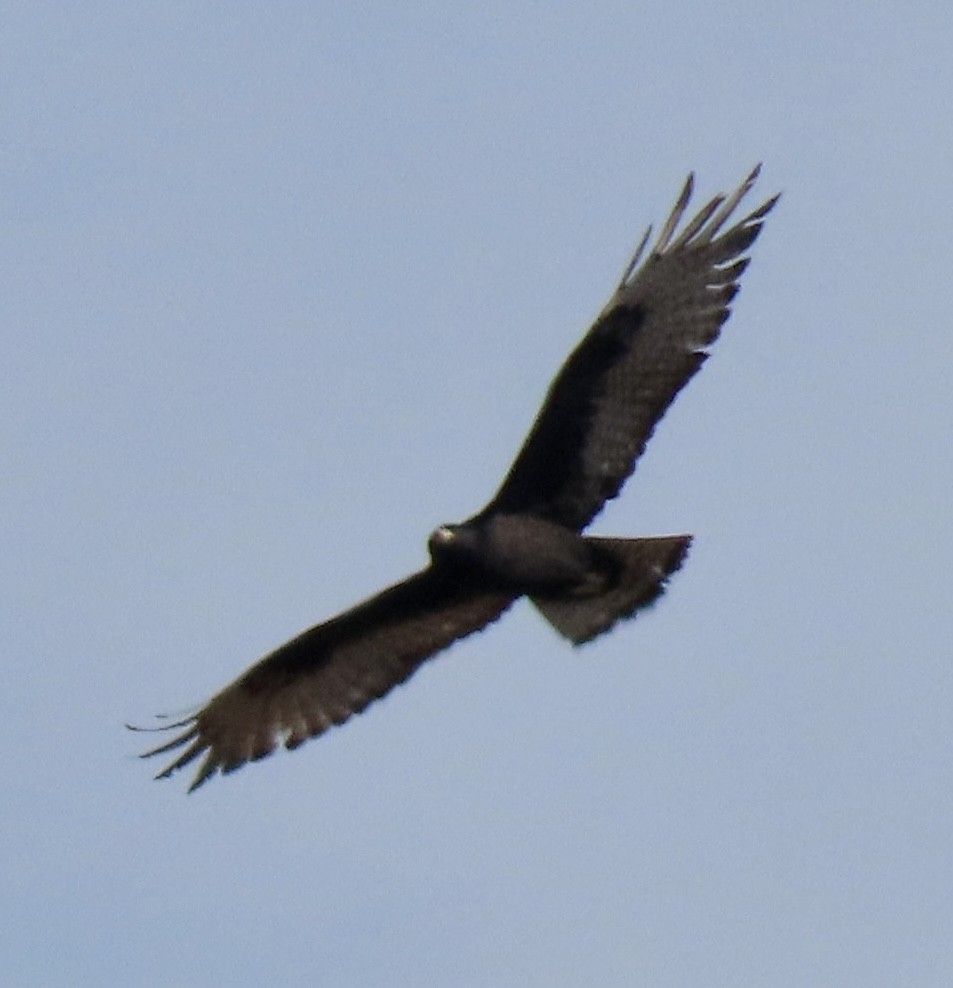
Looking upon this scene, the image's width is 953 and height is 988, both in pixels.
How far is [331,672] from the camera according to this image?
1358 centimetres

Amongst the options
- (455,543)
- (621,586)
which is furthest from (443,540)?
(621,586)

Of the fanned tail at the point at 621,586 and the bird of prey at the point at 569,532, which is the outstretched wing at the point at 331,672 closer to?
the bird of prey at the point at 569,532

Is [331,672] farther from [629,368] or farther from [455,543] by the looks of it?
[629,368]

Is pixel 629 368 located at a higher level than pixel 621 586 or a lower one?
higher

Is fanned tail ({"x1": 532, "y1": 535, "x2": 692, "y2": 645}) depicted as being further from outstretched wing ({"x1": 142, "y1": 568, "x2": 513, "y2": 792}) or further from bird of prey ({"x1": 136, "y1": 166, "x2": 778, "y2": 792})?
outstretched wing ({"x1": 142, "y1": 568, "x2": 513, "y2": 792})

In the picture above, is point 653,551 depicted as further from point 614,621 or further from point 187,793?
point 187,793

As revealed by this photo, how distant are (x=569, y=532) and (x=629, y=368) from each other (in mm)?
777

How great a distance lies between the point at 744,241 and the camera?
515 inches

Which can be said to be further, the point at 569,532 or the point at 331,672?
the point at 331,672

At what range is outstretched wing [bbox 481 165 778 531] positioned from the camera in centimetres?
1282

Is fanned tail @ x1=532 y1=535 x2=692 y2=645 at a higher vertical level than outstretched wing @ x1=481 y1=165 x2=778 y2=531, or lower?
lower

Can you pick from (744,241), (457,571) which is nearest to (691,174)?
(744,241)

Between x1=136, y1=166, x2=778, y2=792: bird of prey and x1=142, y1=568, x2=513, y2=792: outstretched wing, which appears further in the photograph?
x1=142, y1=568, x2=513, y2=792: outstretched wing

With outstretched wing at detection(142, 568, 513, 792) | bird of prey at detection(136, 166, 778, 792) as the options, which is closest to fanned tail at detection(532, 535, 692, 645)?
bird of prey at detection(136, 166, 778, 792)
